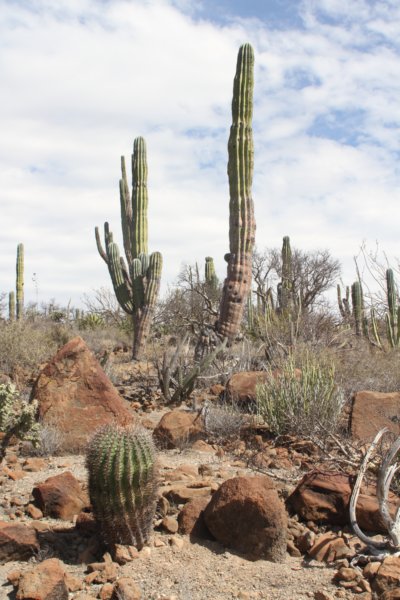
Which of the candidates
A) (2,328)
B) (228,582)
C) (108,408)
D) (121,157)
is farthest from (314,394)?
(121,157)

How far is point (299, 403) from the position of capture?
764cm

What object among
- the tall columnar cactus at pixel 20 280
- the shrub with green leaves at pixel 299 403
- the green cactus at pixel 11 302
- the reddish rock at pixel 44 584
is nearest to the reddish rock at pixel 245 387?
the shrub with green leaves at pixel 299 403

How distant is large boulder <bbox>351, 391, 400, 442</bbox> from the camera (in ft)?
24.1

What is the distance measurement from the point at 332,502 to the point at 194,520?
1027 millimetres

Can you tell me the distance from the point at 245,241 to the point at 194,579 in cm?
962

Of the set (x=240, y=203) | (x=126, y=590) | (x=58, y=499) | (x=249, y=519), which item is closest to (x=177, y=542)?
(x=249, y=519)

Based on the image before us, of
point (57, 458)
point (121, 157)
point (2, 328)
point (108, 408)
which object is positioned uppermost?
point (121, 157)

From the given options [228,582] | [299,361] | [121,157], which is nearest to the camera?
[228,582]

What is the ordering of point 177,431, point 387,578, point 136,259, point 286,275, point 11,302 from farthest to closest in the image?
1. point 11,302
2. point 286,275
3. point 136,259
4. point 177,431
5. point 387,578

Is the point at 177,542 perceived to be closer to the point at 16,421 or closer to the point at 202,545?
the point at 202,545

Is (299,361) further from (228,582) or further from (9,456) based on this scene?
(228,582)

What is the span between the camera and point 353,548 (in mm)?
4684

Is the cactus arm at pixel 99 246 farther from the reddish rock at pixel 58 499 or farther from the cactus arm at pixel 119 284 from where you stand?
the reddish rock at pixel 58 499

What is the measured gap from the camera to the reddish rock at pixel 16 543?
450cm
